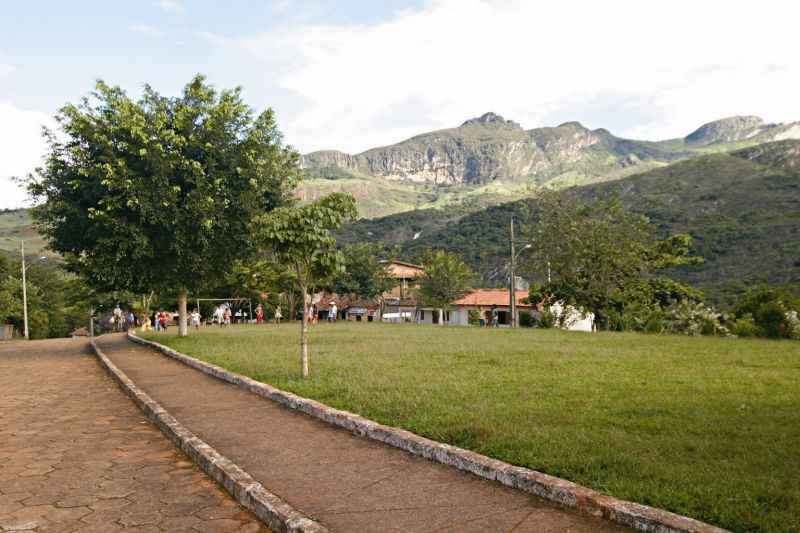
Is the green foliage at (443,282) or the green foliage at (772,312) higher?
the green foliage at (443,282)

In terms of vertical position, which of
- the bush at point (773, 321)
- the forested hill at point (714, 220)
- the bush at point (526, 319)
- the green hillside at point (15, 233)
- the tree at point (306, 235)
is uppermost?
the green hillside at point (15, 233)

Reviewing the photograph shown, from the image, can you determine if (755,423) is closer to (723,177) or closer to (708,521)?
(708,521)

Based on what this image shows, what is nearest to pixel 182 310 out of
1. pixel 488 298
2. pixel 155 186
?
pixel 155 186

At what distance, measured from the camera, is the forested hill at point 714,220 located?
55688 millimetres

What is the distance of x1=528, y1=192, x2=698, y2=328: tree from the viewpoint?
32875 millimetres

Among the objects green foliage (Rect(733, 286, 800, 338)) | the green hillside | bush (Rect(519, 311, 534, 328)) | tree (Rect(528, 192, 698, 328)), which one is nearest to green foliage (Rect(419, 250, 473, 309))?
bush (Rect(519, 311, 534, 328))

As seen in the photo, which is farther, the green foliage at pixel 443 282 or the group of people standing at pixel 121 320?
the green foliage at pixel 443 282

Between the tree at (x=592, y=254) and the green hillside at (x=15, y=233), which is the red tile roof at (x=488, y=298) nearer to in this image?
the tree at (x=592, y=254)

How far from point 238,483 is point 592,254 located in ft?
97.7

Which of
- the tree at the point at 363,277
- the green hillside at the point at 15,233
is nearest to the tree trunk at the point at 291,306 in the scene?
the tree at the point at 363,277

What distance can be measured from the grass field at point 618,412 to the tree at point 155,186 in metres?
6.64

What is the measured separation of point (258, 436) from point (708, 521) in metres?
5.19

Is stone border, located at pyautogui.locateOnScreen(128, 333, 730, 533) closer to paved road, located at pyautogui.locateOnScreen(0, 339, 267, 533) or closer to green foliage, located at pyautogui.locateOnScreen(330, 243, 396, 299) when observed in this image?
paved road, located at pyautogui.locateOnScreen(0, 339, 267, 533)

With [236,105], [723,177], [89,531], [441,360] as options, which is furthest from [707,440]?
[723,177]
